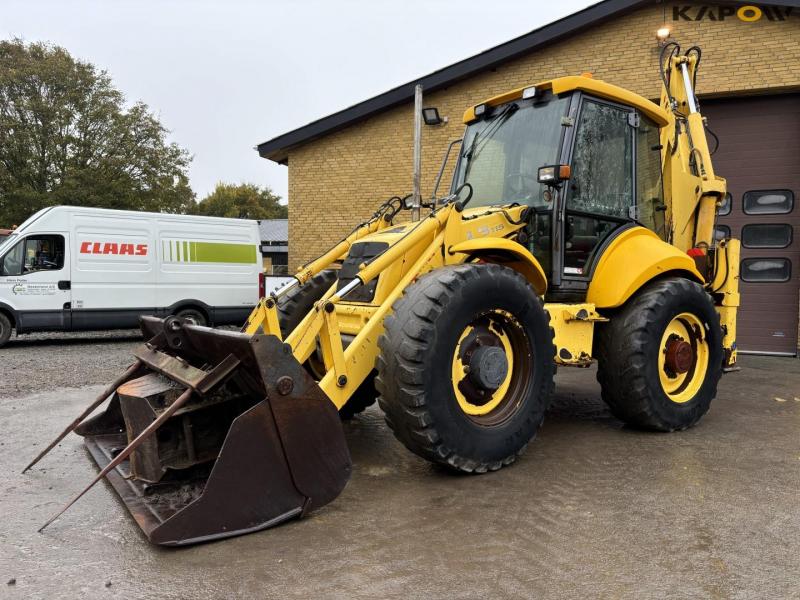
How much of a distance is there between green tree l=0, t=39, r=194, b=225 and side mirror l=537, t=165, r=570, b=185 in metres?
26.2

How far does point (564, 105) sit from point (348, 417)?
308 centimetres

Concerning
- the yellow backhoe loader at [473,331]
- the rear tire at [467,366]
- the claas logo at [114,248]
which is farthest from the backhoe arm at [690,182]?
the claas logo at [114,248]

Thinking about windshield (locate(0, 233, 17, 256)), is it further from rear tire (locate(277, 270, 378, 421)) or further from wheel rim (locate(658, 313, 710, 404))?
wheel rim (locate(658, 313, 710, 404))

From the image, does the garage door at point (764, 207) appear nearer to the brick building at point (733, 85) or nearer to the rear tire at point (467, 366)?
the brick building at point (733, 85)

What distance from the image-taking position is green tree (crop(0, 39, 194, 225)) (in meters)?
25.8

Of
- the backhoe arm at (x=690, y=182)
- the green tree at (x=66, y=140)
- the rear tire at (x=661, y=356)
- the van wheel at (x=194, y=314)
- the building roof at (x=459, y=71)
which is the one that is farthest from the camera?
the green tree at (x=66, y=140)

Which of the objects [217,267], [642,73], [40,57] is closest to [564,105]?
[642,73]

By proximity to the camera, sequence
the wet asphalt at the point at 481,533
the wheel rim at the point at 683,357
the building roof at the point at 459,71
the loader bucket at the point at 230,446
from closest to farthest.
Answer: the wet asphalt at the point at 481,533
the loader bucket at the point at 230,446
the wheel rim at the point at 683,357
the building roof at the point at 459,71

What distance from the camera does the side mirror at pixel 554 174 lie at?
14.2ft

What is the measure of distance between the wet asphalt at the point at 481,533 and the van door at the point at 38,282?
7.21 meters

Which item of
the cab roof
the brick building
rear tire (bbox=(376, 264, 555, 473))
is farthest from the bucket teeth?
the brick building

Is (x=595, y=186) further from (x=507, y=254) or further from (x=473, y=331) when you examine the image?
(x=473, y=331)

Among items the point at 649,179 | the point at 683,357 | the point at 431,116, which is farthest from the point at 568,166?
the point at 431,116

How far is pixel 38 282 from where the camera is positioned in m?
10.9
